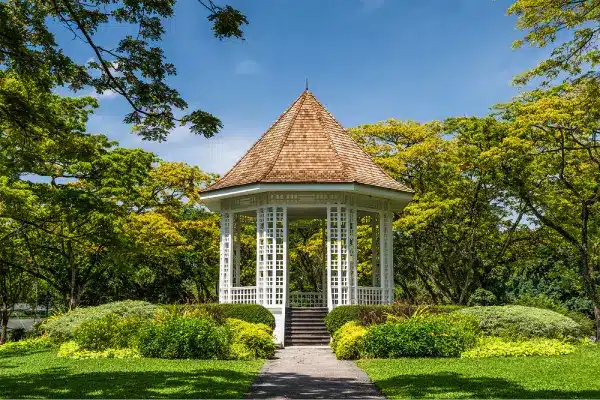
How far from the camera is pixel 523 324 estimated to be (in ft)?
49.2

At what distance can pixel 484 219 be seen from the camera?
83.1ft

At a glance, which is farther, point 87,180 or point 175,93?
point 87,180

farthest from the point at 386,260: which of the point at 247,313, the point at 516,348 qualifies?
the point at 516,348

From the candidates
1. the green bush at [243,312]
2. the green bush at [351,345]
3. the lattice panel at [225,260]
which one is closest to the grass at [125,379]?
the green bush at [351,345]

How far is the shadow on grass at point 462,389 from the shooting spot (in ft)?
27.4

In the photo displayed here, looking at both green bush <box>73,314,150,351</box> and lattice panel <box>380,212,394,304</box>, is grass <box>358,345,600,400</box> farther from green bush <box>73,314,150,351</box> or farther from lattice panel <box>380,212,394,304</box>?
lattice panel <box>380,212,394,304</box>

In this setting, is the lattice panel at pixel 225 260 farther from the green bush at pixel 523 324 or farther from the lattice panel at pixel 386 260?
the green bush at pixel 523 324

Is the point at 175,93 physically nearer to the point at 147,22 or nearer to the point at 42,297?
the point at 147,22

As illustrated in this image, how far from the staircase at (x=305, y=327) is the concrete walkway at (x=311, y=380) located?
292 centimetres

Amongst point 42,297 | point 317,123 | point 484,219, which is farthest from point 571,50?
point 42,297

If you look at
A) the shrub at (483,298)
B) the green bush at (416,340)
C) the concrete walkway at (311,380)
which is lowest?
the concrete walkway at (311,380)

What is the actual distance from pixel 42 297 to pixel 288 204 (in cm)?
2051

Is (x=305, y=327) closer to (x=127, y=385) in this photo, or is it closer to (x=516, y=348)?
(x=516, y=348)

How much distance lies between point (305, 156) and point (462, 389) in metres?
10.9
